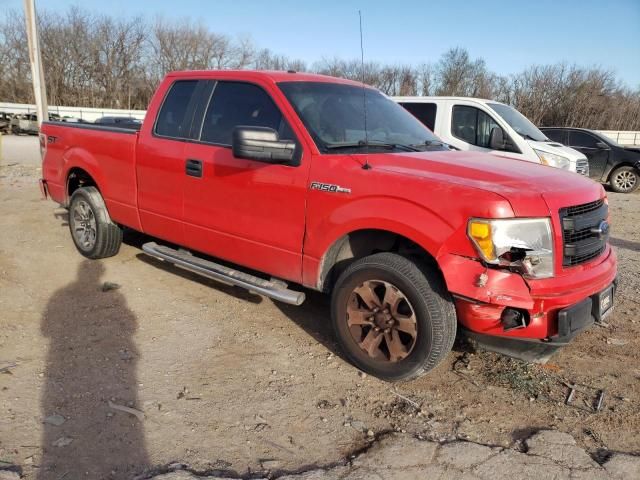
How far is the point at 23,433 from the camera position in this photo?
2812 millimetres

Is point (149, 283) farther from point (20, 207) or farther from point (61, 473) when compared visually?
point (20, 207)

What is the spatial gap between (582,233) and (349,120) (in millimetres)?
1842

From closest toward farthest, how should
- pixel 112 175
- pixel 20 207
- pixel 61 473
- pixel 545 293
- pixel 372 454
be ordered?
pixel 61 473 < pixel 372 454 < pixel 545 293 < pixel 112 175 < pixel 20 207

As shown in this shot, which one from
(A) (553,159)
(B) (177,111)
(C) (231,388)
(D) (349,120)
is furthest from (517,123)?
(C) (231,388)

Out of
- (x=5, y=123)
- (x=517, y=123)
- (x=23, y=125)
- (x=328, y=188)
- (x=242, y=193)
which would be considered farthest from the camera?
(x=5, y=123)

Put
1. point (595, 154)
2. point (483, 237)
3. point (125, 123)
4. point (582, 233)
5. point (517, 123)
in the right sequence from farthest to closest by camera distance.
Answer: point (595, 154) → point (517, 123) → point (125, 123) → point (582, 233) → point (483, 237)

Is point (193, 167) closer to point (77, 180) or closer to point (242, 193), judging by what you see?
point (242, 193)

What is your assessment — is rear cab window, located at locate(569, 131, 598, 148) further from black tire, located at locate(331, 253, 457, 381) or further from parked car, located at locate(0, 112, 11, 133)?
parked car, located at locate(0, 112, 11, 133)

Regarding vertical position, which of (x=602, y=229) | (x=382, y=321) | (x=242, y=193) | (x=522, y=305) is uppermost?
(x=242, y=193)

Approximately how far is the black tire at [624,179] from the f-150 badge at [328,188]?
487 inches

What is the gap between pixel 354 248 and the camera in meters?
3.71

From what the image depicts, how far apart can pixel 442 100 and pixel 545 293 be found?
21.1ft

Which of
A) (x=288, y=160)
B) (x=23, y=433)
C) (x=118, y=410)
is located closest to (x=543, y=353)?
(x=288, y=160)

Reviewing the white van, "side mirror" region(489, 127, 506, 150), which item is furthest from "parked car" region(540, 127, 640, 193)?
"side mirror" region(489, 127, 506, 150)
